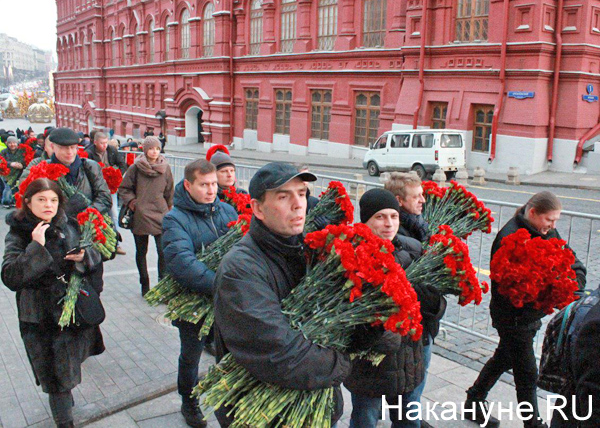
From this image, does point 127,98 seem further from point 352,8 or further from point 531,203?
point 531,203

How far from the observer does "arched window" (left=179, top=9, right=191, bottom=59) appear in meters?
36.4

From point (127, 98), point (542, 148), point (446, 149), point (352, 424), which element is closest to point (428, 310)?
point (352, 424)

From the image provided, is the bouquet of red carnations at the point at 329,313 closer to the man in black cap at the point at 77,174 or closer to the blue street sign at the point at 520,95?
the man in black cap at the point at 77,174

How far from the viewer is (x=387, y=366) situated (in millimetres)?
3309

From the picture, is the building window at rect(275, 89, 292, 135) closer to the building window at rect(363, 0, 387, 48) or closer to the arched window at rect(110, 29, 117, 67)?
the building window at rect(363, 0, 387, 48)

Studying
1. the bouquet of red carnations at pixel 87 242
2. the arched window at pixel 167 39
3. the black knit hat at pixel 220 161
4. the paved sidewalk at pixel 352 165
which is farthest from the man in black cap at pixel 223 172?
the arched window at pixel 167 39

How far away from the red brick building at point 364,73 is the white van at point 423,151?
1.93m

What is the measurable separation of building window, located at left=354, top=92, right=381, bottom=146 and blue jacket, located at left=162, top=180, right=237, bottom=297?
22009 mm

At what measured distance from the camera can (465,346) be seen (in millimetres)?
5723

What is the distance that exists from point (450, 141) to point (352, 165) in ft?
18.7

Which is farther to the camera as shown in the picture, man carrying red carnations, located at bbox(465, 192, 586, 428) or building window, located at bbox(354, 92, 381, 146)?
building window, located at bbox(354, 92, 381, 146)

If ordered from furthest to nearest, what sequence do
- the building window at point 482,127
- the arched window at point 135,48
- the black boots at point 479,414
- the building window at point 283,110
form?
1. the arched window at point 135,48
2. the building window at point 283,110
3. the building window at point 482,127
4. the black boots at point 479,414

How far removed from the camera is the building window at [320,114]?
28.1 meters

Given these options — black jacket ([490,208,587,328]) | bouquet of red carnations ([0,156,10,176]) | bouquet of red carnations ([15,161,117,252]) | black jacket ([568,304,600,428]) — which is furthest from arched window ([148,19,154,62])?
black jacket ([568,304,600,428])
